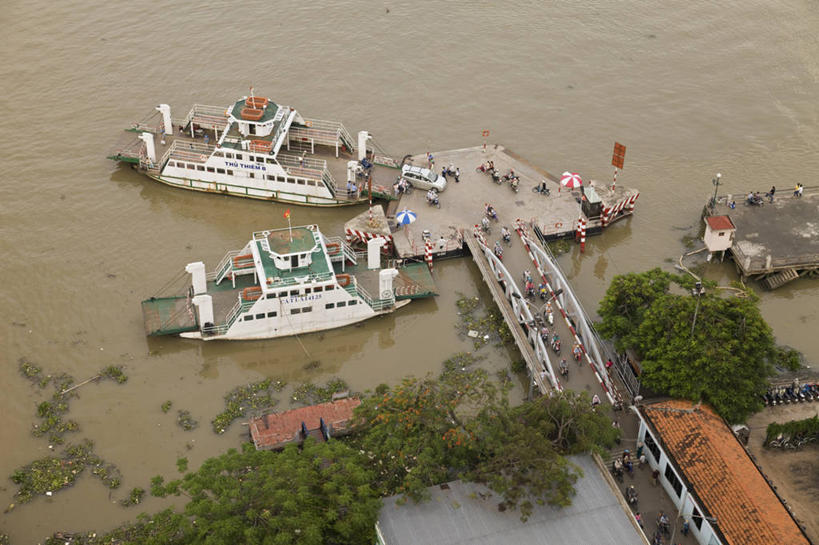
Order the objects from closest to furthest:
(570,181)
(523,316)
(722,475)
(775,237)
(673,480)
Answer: (722,475) → (673,480) → (523,316) → (775,237) → (570,181)

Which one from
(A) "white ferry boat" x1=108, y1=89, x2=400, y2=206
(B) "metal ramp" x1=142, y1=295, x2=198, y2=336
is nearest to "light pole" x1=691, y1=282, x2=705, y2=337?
(A) "white ferry boat" x1=108, y1=89, x2=400, y2=206

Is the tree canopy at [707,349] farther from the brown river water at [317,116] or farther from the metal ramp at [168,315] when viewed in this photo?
the metal ramp at [168,315]

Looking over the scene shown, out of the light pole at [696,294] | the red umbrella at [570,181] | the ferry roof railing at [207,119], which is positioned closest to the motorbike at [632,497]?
the light pole at [696,294]

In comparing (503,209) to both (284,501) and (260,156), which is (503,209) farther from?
(284,501)

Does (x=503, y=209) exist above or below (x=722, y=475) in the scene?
above

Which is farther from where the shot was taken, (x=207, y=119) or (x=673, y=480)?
(x=207, y=119)

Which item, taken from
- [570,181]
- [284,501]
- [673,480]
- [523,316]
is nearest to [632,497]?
[673,480]

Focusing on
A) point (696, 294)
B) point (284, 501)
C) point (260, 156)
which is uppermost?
point (260, 156)

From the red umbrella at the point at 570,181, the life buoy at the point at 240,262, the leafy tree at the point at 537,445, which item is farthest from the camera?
the red umbrella at the point at 570,181

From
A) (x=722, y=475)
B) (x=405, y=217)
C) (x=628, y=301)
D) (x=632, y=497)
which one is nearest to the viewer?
(x=722, y=475)
